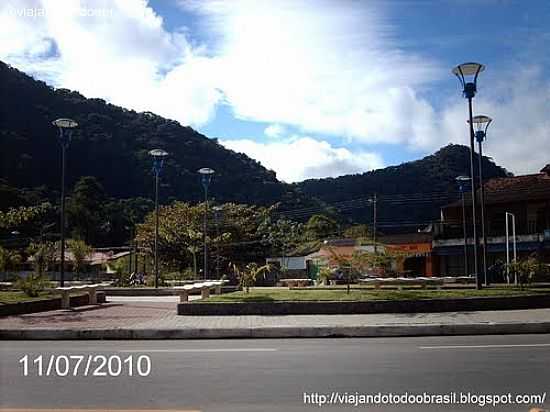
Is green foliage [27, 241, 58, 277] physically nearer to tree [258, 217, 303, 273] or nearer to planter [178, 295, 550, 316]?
planter [178, 295, 550, 316]

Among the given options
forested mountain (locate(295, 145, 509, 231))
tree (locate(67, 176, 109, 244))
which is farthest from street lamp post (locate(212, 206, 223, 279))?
forested mountain (locate(295, 145, 509, 231))

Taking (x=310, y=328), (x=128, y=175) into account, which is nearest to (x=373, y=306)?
(x=310, y=328)

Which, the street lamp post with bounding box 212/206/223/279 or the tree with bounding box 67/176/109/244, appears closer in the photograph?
the street lamp post with bounding box 212/206/223/279

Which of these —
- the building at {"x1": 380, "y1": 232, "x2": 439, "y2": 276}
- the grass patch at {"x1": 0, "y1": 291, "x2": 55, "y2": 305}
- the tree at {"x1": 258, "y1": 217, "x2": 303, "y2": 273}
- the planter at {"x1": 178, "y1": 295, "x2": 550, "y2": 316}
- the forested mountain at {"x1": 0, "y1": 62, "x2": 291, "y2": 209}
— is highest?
the forested mountain at {"x1": 0, "y1": 62, "x2": 291, "y2": 209}

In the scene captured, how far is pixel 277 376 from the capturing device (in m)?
6.52

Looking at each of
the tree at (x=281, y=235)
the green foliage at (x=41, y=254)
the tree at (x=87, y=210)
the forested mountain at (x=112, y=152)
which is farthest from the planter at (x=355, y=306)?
the tree at (x=87, y=210)

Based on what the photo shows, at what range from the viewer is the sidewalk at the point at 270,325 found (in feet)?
35.9

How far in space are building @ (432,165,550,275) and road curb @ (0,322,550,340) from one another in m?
Answer: 28.0

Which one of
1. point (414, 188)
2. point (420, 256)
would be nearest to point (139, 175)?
point (420, 256)

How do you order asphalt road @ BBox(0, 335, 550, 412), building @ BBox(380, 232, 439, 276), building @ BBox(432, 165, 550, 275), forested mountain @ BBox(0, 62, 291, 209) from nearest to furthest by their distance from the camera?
asphalt road @ BBox(0, 335, 550, 412)
forested mountain @ BBox(0, 62, 291, 209)
building @ BBox(432, 165, 550, 275)
building @ BBox(380, 232, 439, 276)

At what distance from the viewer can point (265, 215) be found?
51719 millimetres

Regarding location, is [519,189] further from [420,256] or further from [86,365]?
[86,365]

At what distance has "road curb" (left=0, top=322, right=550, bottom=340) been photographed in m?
10.9

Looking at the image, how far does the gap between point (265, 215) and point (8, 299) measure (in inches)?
1437
